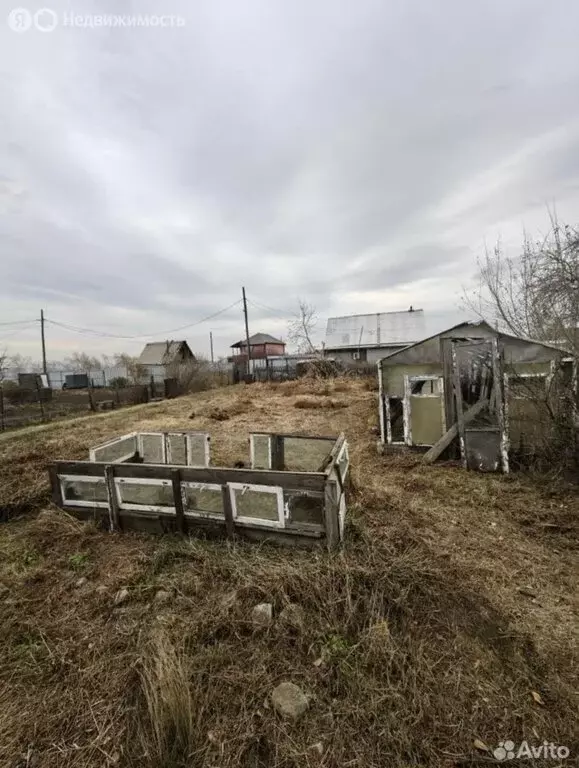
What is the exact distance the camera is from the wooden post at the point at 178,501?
3598 mm

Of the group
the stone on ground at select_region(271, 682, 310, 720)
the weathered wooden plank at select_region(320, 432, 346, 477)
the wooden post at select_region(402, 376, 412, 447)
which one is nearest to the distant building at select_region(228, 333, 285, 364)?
the wooden post at select_region(402, 376, 412, 447)

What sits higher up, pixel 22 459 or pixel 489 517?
pixel 22 459

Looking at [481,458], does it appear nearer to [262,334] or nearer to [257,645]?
[257,645]

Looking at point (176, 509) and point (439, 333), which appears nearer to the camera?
point (176, 509)

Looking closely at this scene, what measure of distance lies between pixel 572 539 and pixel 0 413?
13823 millimetres

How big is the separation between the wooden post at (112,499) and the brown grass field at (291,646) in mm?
123

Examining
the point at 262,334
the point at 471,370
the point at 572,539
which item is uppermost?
the point at 262,334

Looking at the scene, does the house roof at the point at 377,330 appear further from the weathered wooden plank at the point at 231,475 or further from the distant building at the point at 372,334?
the weathered wooden plank at the point at 231,475

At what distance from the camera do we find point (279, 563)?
10.1 ft

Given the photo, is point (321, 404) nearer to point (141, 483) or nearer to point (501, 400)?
point (501, 400)

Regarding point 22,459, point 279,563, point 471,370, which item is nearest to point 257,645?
point 279,563

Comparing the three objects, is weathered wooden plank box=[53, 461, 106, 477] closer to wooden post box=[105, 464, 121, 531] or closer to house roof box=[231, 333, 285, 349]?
wooden post box=[105, 464, 121, 531]

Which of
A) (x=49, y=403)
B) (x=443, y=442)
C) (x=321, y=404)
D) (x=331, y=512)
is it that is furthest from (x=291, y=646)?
(x=49, y=403)

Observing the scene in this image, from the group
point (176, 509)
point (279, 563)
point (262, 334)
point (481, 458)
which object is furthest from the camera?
point (262, 334)
